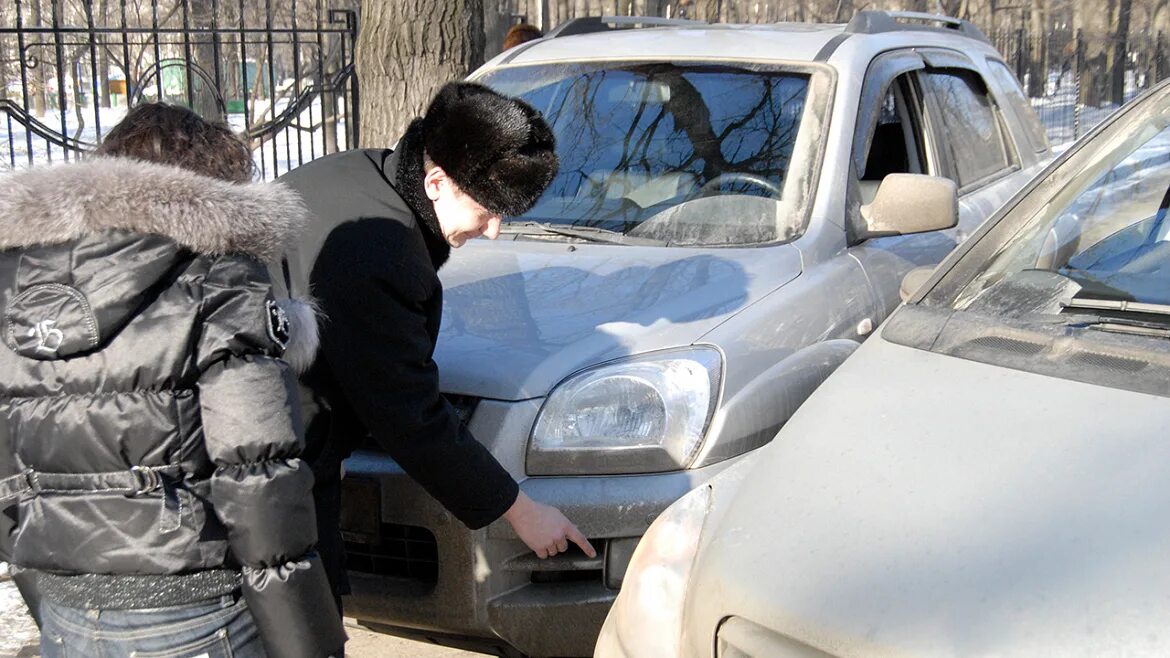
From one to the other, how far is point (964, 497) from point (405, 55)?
5095 mm

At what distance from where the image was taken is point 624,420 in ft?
10.2

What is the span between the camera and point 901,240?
4191mm

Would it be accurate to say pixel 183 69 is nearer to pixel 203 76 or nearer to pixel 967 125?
pixel 203 76

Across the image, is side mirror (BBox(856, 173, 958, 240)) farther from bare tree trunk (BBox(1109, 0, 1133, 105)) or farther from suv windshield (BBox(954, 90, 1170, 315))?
bare tree trunk (BBox(1109, 0, 1133, 105))

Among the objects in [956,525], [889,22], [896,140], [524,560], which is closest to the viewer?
[956,525]

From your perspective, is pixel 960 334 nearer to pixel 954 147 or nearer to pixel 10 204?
pixel 10 204

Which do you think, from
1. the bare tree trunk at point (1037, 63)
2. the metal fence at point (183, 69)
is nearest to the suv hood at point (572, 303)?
the metal fence at point (183, 69)

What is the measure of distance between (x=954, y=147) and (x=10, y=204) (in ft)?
12.7

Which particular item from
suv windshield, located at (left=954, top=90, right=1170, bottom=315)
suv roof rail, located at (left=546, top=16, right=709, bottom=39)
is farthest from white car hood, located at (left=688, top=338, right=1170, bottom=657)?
suv roof rail, located at (left=546, top=16, right=709, bottom=39)

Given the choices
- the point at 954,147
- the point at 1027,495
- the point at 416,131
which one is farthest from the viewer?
the point at 954,147

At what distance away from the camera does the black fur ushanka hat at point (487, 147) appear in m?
2.72

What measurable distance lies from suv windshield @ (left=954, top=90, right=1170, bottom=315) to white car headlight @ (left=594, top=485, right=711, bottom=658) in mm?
804

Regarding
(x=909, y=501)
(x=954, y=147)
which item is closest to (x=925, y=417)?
(x=909, y=501)

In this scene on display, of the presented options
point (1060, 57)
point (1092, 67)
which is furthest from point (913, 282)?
point (1092, 67)
